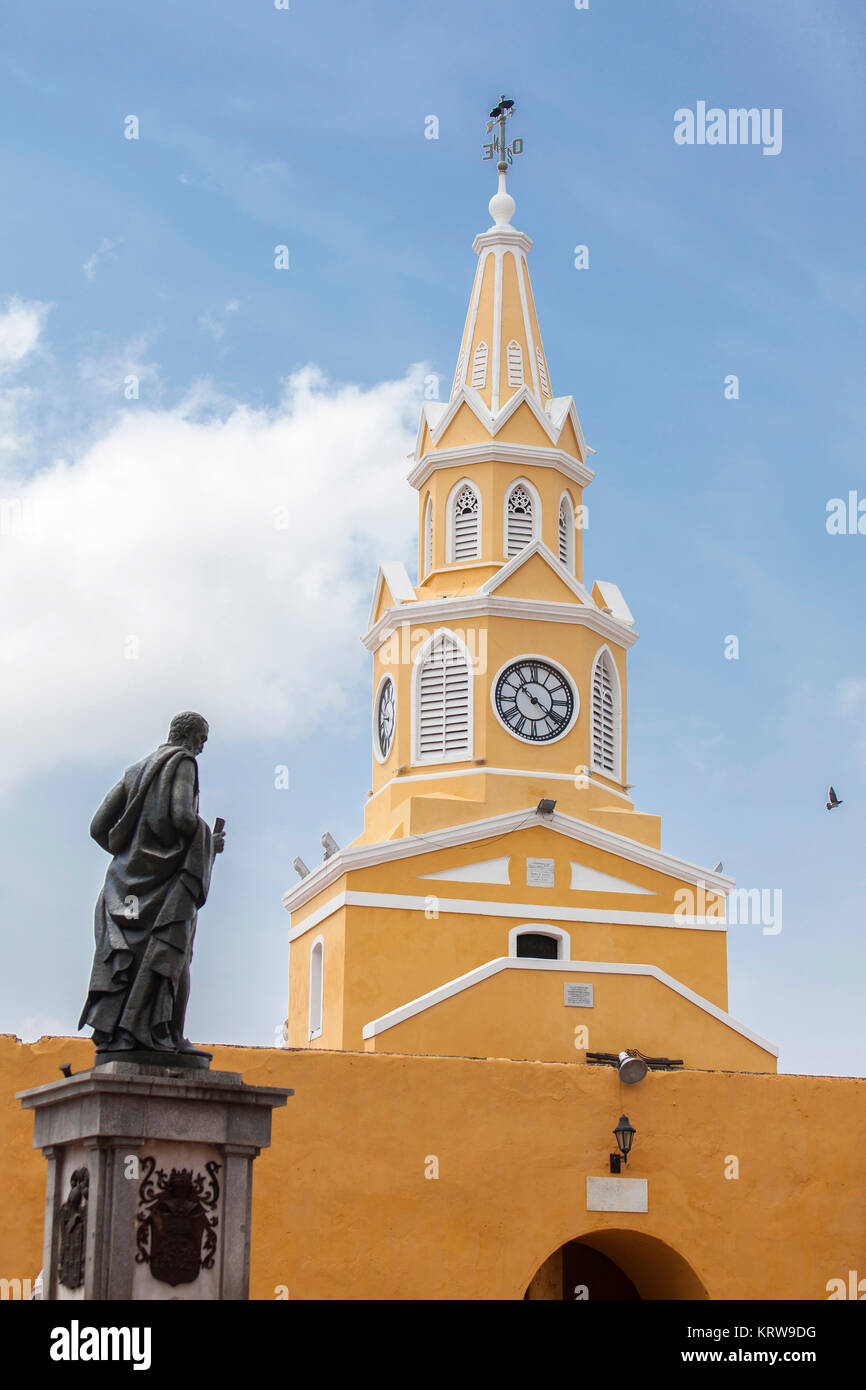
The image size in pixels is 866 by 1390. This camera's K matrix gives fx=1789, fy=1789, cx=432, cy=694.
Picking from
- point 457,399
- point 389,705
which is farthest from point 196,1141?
point 457,399

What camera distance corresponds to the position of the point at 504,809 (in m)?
26.3

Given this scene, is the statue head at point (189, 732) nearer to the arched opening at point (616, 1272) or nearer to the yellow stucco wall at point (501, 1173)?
the yellow stucco wall at point (501, 1173)

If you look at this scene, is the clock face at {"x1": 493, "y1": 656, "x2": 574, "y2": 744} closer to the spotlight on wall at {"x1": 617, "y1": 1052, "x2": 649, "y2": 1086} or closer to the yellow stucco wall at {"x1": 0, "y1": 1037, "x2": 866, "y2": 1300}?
the yellow stucco wall at {"x1": 0, "y1": 1037, "x2": 866, "y2": 1300}

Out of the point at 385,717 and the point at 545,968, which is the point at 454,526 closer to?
the point at 385,717

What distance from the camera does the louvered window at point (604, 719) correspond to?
91.6 ft

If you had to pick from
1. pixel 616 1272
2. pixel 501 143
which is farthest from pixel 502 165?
pixel 616 1272

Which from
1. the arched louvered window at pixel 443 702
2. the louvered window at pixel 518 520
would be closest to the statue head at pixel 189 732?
the arched louvered window at pixel 443 702

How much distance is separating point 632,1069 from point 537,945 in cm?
673

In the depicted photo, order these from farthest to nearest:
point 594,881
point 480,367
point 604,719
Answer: point 480,367 → point 604,719 → point 594,881

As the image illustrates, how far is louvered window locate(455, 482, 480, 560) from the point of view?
28.8 meters

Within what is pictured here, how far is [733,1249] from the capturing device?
19375 mm

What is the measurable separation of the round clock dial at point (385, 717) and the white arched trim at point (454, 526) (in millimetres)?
2273

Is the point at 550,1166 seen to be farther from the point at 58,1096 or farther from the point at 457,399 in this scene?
the point at 457,399
